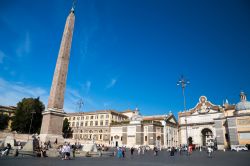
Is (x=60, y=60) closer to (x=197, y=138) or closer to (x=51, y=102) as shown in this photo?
(x=51, y=102)

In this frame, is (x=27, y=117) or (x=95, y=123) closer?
(x=27, y=117)

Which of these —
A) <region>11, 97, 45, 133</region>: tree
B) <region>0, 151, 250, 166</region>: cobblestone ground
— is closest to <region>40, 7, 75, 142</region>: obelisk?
<region>0, 151, 250, 166</region>: cobblestone ground

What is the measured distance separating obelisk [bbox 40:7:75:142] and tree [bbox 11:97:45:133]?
1018 inches

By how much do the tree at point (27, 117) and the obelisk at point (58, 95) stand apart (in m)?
25.9

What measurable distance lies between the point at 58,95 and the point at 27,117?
27.6 meters

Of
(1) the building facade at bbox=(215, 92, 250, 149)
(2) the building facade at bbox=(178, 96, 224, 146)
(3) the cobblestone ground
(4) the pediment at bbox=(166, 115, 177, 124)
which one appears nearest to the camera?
(3) the cobblestone ground

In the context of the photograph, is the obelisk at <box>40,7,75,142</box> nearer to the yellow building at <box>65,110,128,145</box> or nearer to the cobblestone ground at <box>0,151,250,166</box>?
the cobblestone ground at <box>0,151,250,166</box>

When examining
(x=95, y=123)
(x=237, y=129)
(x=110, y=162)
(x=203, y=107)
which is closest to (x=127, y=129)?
(x=95, y=123)

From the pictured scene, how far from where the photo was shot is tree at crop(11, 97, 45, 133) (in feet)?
155

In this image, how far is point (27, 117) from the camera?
46938mm

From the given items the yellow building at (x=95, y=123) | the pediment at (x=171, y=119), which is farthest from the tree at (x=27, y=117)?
the pediment at (x=171, y=119)

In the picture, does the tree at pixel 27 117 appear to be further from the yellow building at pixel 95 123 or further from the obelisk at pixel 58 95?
the obelisk at pixel 58 95

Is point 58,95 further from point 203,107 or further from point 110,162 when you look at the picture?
point 203,107

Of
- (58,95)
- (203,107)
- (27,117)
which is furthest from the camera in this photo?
(203,107)
